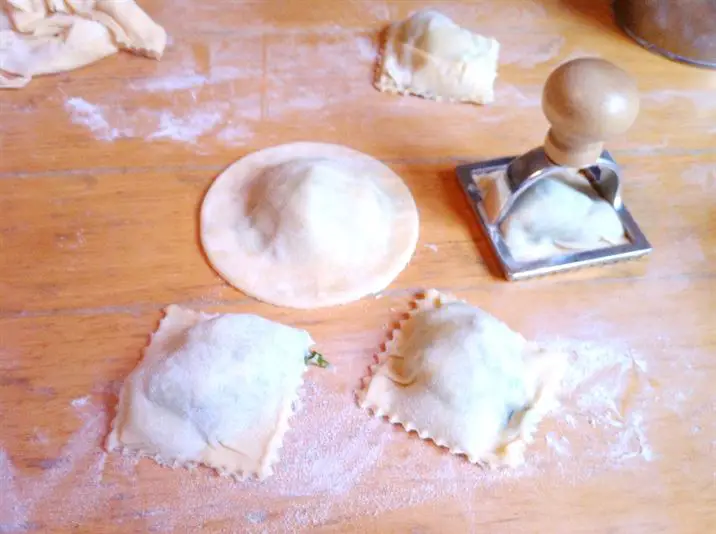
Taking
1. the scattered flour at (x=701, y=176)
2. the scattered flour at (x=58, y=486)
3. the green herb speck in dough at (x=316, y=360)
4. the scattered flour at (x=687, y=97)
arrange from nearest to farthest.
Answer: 1. the scattered flour at (x=58, y=486)
2. the green herb speck in dough at (x=316, y=360)
3. the scattered flour at (x=701, y=176)
4. the scattered flour at (x=687, y=97)

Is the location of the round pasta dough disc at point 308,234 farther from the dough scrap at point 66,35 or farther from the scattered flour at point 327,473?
the dough scrap at point 66,35

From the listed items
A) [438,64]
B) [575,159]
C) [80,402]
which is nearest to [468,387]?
[575,159]

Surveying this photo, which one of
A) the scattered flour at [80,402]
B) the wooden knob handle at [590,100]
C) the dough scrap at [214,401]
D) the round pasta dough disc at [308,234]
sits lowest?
the scattered flour at [80,402]

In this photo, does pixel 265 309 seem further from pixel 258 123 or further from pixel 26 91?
pixel 26 91

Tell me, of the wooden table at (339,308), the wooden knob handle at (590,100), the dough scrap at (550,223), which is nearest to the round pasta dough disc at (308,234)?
the wooden table at (339,308)

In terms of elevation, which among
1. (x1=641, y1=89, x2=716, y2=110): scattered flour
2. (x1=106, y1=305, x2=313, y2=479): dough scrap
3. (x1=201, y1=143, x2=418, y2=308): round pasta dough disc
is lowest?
(x1=106, y1=305, x2=313, y2=479): dough scrap

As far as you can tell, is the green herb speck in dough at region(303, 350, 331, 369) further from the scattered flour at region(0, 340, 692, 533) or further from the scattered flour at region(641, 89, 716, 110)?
the scattered flour at region(641, 89, 716, 110)

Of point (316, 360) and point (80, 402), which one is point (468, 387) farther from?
point (80, 402)

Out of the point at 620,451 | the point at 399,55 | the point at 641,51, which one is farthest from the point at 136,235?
the point at 641,51

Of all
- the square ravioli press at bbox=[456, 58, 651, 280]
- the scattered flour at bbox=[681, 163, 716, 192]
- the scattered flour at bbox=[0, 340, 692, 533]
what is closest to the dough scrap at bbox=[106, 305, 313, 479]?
the scattered flour at bbox=[0, 340, 692, 533]
